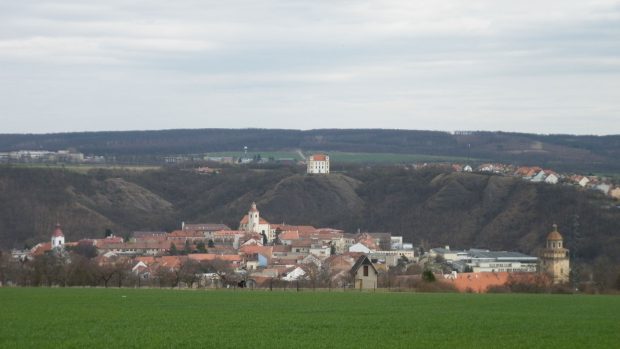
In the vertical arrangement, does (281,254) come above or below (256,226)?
below

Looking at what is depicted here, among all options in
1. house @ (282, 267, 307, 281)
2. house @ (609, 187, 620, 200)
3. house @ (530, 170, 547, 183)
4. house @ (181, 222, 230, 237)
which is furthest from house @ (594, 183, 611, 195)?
house @ (282, 267, 307, 281)

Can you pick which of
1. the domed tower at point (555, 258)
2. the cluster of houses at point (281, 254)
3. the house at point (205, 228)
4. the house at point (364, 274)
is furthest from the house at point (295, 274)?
the house at point (205, 228)

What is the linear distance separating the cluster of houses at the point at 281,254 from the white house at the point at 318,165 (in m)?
34.1

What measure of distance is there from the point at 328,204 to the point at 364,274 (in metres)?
90.5

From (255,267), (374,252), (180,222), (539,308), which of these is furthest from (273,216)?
(539,308)

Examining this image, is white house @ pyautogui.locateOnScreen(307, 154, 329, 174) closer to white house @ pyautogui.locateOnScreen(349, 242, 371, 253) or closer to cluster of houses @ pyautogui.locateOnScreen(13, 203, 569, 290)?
cluster of houses @ pyautogui.locateOnScreen(13, 203, 569, 290)

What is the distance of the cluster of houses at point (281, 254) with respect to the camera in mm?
83750

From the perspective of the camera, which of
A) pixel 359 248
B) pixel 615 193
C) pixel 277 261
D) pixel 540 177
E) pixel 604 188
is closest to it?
pixel 277 261

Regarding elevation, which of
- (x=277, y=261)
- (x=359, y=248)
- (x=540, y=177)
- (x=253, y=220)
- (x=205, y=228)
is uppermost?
(x=540, y=177)

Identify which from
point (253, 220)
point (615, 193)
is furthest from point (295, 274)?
point (615, 193)

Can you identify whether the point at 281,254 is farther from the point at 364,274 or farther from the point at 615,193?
the point at 364,274

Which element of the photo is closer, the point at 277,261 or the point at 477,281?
the point at 477,281

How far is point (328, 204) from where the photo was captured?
155375 mm

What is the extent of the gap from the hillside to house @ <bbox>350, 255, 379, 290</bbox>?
135 ft
